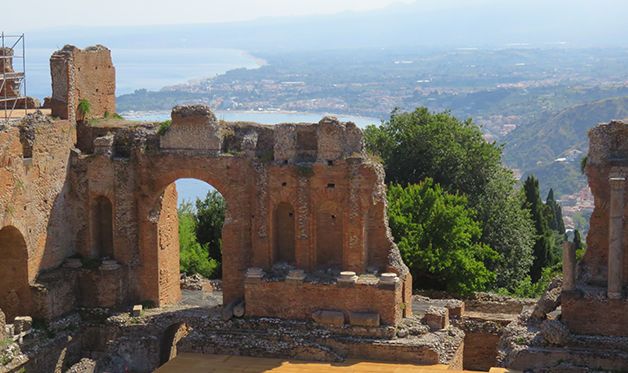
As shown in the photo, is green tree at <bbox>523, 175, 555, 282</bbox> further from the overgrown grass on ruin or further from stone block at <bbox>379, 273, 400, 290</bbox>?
the overgrown grass on ruin

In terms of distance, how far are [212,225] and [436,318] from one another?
14.9 metres

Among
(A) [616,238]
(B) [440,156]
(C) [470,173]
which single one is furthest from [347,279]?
(C) [470,173]

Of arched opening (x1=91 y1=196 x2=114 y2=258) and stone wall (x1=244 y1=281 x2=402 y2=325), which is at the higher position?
arched opening (x1=91 y1=196 x2=114 y2=258)

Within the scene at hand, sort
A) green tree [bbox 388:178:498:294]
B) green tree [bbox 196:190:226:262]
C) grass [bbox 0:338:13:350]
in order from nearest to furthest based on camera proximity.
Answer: grass [bbox 0:338:13:350], green tree [bbox 388:178:498:294], green tree [bbox 196:190:226:262]

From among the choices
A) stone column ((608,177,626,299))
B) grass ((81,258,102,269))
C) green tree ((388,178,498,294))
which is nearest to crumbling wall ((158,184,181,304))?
grass ((81,258,102,269))

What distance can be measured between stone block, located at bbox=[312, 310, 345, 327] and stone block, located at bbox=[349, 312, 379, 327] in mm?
276

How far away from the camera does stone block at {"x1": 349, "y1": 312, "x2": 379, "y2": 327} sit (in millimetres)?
26328

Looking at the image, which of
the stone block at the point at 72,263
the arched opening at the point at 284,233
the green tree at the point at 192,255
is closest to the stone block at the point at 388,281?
the arched opening at the point at 284,233

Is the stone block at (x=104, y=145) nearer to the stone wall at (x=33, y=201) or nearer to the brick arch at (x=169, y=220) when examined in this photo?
the stone wall at (x=33, y=201)

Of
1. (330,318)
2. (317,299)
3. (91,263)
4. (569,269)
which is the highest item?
(569,269)

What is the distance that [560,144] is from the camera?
311 feet

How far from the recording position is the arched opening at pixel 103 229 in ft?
97.8

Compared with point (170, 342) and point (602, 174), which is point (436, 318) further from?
point (170, 342)

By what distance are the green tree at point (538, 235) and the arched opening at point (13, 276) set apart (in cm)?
2347
